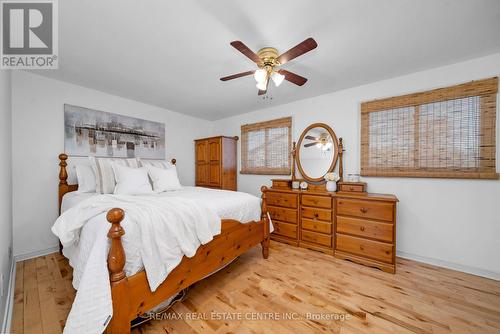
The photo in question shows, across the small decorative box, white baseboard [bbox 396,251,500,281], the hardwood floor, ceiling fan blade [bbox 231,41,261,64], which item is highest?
ceiling fan blade [bbox 231,41,261,64]

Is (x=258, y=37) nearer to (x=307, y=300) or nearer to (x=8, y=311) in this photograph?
(x=307, y=300)

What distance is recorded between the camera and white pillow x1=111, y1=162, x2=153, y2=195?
2389 millimetres

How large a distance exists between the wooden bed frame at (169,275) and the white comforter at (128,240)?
0.05 meters

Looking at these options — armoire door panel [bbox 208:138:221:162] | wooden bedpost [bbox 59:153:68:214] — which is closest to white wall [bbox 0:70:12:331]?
wooden bedpost [bbox 59:153:68:214]

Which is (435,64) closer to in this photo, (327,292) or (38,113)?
(327,292)

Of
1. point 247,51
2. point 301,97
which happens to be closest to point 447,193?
point 301,97

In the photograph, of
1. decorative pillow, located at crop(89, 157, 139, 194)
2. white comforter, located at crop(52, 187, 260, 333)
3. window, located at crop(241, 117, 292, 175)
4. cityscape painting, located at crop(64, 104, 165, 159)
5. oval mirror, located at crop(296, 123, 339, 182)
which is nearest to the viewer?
white comforter, located at crop(52, 187, 260, 333)

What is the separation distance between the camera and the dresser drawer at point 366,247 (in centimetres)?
219

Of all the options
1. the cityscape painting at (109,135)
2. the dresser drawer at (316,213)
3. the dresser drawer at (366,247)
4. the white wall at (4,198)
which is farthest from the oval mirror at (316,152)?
the white wall at (4,198)

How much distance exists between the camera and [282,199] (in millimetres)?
3043

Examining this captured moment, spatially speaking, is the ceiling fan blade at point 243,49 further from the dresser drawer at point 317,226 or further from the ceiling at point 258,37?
the dresser drawer at point 317,226

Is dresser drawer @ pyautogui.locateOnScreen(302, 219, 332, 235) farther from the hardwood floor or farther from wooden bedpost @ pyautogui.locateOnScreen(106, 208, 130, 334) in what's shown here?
wooden bedpost @ pyautogui.locateOnScreen(106, 208, 130, 334)

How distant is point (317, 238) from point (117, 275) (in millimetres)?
2359

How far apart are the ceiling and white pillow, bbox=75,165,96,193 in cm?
122
